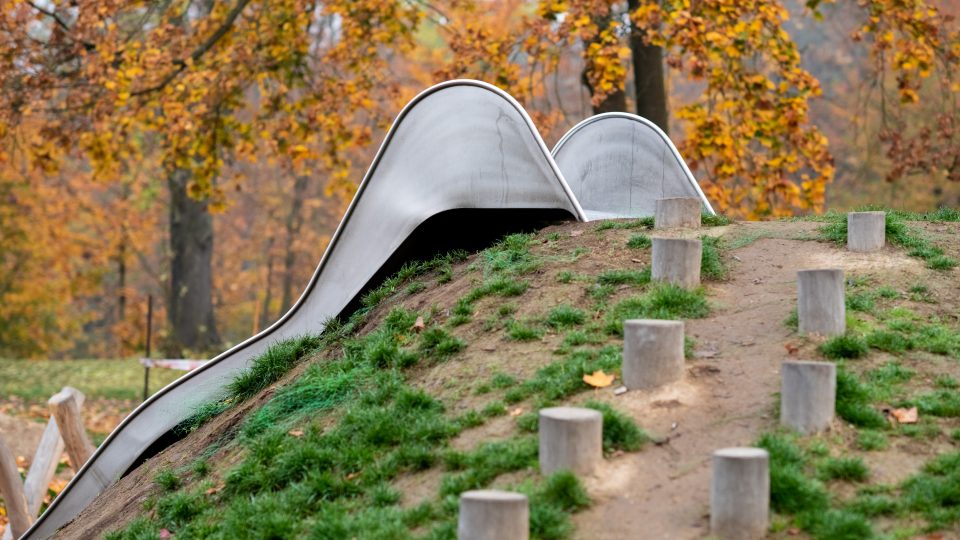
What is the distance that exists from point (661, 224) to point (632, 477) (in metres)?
3.06

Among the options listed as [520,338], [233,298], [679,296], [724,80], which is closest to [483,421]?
[520,338]

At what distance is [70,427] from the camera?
9922mm

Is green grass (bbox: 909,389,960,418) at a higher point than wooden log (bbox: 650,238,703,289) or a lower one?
lower

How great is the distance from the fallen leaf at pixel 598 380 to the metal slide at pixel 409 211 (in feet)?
8.98

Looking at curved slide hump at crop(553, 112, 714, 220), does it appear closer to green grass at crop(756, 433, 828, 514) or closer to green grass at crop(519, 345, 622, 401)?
green grass at crop(519, 345, 622, 401)

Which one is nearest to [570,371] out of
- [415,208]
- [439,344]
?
[439,344]

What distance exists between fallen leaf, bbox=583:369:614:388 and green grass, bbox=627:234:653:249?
6.27 feet

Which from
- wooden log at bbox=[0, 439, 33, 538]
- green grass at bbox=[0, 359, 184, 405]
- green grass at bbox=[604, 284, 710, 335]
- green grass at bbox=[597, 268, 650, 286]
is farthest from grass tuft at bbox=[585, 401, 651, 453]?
green grass at bbox=[0, 359, 184, 405]

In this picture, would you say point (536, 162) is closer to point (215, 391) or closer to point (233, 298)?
point (215, 391)

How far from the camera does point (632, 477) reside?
15.3 ft

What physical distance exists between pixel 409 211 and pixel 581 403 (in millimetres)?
3077

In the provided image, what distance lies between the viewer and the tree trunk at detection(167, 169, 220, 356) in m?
25.4

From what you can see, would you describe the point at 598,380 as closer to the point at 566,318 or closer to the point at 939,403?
the point at 566,318

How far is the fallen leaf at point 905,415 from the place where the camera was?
16.0 feet
